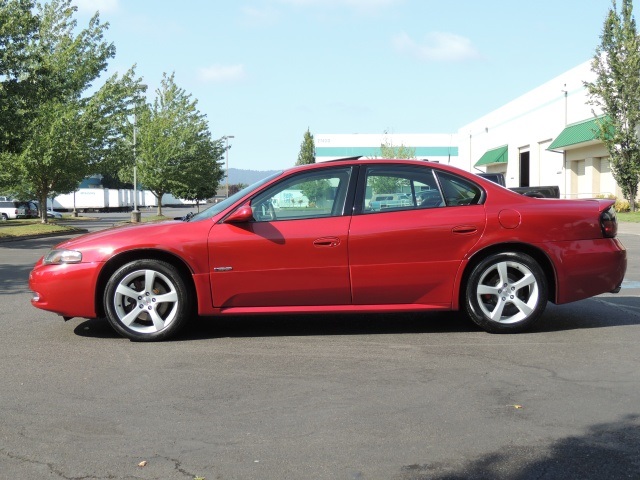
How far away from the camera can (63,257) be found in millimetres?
6293

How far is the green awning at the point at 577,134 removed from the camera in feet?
121

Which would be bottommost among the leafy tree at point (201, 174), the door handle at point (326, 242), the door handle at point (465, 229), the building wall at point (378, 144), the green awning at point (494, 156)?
the door handle at point (326, 242)

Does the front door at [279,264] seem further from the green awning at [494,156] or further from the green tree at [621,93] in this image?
the green awning at [494,156]

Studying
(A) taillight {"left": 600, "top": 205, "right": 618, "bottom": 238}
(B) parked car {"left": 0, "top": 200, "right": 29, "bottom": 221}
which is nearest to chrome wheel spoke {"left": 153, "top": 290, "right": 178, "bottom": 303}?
(A) taillight {"left": 600, "top": 205, "right": 618, "bottom": 238}

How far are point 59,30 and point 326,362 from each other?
95.8 feet

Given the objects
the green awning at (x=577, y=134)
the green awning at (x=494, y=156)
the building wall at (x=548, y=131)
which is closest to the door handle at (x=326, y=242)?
the green awning at (x=577, y=134)

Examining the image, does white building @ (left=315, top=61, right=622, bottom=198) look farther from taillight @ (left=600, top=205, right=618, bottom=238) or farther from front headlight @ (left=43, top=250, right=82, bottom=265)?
front headlight @ (left=43, top=250, right=82, bottom=265)

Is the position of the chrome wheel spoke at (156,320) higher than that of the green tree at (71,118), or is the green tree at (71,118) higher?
the green tree at (71,118)

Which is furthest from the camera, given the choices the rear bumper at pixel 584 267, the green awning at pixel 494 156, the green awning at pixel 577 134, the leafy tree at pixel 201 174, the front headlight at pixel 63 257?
the green awning at pixel 494 156

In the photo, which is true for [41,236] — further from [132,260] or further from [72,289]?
[132,260]

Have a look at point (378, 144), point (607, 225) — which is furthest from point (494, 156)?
point (607, 225)

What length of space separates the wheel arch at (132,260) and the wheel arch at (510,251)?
240cm

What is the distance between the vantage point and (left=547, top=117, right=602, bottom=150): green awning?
121 feet

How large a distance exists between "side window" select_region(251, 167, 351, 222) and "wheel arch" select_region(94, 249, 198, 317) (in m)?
0.79
